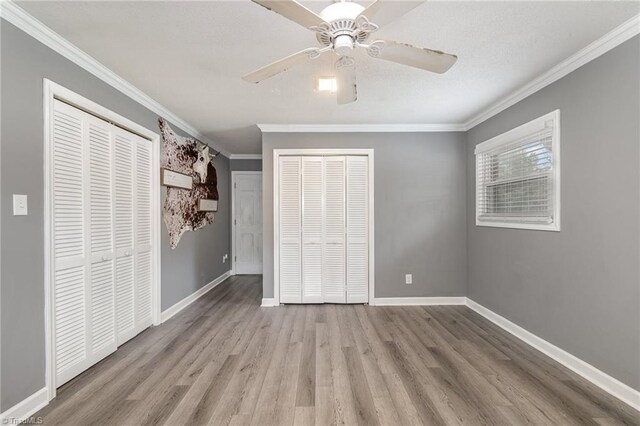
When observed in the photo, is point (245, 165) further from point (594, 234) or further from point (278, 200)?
point (594, 234)

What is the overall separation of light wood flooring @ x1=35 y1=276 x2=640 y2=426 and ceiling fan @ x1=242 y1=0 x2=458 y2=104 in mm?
2038

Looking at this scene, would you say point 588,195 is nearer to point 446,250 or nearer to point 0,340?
point 446,250

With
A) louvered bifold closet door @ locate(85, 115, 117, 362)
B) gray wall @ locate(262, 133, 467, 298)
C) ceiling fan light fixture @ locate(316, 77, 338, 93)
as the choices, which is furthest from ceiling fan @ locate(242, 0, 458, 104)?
gray wall @ locate(262, 133, 467, 298)

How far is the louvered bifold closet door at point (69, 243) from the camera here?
1.94m

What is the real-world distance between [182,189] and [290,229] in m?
1.49

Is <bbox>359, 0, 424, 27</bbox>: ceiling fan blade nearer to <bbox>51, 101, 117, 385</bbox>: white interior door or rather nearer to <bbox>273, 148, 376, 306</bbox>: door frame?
<bbox>51, 101, 117, 385</bbox>: white interior door

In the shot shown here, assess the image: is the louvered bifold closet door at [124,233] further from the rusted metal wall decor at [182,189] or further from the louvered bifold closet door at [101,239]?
the rusted metal wall decor at [182,189]

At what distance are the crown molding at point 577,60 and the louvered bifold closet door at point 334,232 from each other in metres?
1.91

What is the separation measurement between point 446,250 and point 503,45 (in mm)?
2497

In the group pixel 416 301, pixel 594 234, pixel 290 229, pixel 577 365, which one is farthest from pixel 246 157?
pixel 577 365

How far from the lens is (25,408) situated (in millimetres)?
1704

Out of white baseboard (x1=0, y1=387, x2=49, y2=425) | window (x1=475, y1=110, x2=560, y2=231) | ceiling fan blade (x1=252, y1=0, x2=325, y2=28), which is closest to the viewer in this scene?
ceiling fan blade (x1=252, y1=0, x2=325, y2=28)

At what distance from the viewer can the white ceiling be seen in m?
1.63

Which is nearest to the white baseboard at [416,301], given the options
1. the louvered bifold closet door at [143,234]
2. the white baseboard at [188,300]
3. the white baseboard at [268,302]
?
the white baseboard at [268,302]
